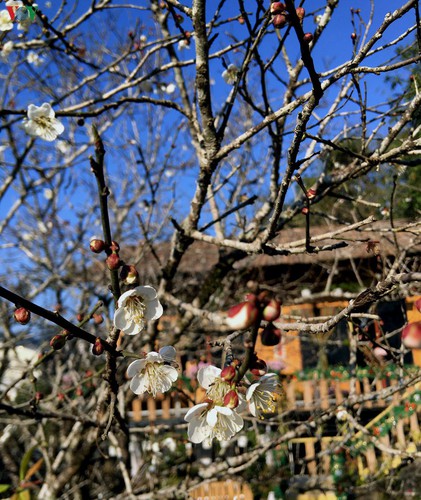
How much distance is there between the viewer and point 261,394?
46.4 inches

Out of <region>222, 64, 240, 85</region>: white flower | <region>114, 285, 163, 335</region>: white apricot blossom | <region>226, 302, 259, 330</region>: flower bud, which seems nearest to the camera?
<region>226, 302, 259, 330</region>: flower bud

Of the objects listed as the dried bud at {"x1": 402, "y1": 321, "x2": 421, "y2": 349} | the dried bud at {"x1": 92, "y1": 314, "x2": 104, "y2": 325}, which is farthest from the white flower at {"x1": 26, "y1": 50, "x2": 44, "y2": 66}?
the dried bud at {"x1": 402, "y1": 321, "x2": 421, "y2": 349}

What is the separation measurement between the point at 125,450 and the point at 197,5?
2.25m

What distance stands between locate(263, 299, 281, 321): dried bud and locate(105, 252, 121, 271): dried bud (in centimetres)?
42

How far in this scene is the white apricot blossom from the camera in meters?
1.08

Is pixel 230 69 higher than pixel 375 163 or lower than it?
higher

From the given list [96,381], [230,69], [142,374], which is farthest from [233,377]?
[96,381]

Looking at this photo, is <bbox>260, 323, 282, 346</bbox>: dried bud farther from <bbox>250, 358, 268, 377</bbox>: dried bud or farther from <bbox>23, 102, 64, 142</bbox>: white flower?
<bbox>23, 102, 64, 142</bbox>: white flower

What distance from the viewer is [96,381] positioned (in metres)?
3.71

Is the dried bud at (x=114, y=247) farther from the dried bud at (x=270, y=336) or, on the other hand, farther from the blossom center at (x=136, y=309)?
the dried bud at (x=270, y=336)

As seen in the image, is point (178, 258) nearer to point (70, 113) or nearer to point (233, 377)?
point (70, 113)

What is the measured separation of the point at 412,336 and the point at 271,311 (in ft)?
0.74

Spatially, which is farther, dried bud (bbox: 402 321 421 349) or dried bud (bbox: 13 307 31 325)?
dried bud (bbox: 13 307 31 325)

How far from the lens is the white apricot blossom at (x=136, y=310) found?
1.08 m
